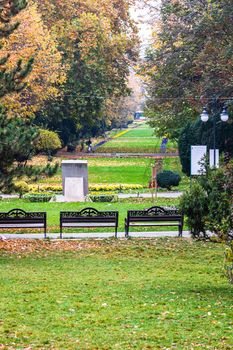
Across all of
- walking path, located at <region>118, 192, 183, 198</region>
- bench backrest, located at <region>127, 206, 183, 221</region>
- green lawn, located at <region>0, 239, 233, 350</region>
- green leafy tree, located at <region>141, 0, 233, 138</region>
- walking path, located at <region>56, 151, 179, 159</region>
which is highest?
green leafy tree, located at <region>141, 0, 233, 138</region>

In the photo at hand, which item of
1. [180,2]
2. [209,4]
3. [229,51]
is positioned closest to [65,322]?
[229,51]

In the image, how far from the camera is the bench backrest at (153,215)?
2328 cm

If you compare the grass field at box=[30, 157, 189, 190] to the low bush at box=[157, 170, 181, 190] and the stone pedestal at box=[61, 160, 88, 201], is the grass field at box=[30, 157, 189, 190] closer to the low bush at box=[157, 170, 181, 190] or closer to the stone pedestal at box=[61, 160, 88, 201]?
the low bush at box=[157, 170, 181, 190]

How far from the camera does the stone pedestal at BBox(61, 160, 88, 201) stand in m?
35.4

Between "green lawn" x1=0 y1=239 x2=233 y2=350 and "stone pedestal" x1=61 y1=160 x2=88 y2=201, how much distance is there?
14.5 m

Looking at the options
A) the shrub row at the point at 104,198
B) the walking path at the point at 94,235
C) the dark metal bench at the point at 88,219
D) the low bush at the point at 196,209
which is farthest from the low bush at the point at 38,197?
the low bush at the point at 196,209

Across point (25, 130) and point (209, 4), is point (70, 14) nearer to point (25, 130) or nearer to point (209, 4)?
point (209, 4)

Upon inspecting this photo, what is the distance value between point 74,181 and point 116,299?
907 inches

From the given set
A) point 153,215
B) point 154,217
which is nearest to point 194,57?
point 153,215

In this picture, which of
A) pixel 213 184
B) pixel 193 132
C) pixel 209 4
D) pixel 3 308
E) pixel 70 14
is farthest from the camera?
pixel 70 14

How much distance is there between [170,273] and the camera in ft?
54.3

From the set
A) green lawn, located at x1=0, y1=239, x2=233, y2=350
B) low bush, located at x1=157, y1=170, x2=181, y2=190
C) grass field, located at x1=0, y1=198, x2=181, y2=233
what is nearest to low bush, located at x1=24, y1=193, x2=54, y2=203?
grass field, located at x1=0, y1=198, x2=181, y2=233

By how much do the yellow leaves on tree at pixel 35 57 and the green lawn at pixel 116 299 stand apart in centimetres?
2410

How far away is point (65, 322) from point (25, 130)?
10.2m
